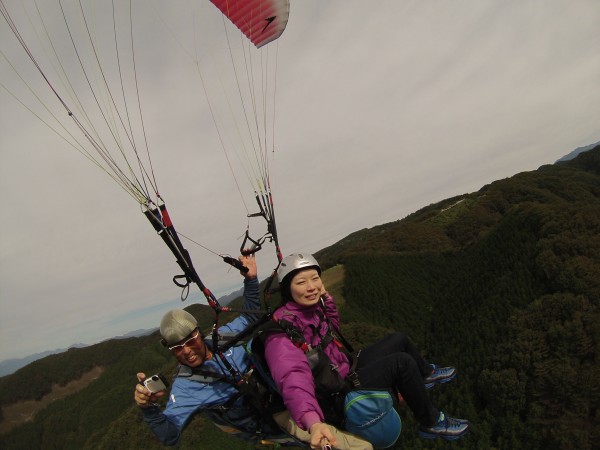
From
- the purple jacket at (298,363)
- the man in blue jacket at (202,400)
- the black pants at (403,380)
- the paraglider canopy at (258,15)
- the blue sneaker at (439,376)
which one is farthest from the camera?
the paraglider canopy at (258,15)

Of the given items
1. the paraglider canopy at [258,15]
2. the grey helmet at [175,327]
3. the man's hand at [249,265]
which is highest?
the paraglider canopy at [258,15]

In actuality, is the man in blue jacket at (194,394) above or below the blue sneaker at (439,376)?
above

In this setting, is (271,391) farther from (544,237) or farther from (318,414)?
(544,237)

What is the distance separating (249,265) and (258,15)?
6.70 m

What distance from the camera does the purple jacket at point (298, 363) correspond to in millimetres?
2859

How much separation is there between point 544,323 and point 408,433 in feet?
41.3

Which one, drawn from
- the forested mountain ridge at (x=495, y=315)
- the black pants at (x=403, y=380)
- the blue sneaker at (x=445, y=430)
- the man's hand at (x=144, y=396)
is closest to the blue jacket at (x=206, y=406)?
the man's hand at (x=144, y=396)

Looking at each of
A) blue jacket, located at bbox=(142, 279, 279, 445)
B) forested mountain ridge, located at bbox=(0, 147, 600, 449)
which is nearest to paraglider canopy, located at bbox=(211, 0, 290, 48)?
blue jacket, located at bbox=(142, 279, 279, 445)

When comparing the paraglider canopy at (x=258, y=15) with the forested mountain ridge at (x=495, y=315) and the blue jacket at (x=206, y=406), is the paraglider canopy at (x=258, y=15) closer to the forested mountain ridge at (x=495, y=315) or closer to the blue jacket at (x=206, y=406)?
the blue jacket at (x=206, y=406)

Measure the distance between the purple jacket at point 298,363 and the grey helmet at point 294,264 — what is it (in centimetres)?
34

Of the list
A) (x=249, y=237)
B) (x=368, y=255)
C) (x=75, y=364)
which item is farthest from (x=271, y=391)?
(x=75, y=364)

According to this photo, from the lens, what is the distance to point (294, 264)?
4.02 m

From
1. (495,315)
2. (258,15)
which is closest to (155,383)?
(258,15)

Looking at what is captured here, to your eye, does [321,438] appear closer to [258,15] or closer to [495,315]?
[258,15]
